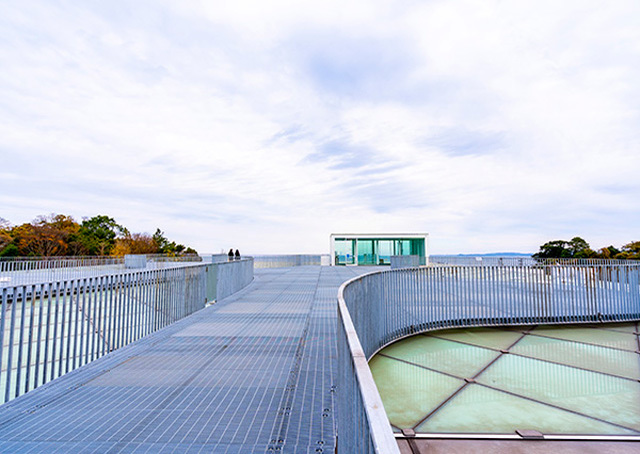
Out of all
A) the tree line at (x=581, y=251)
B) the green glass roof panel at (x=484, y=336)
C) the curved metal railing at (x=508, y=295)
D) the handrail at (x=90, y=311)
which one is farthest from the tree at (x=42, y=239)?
the tree line at (x=581, y=251)

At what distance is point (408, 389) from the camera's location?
4.38 m

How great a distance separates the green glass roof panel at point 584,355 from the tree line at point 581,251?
35.9 metres

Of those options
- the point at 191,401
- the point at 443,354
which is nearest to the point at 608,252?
the point at 443,354

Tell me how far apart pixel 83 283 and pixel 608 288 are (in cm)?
1196

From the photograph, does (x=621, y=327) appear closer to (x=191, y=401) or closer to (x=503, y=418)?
(x=503, y=418)

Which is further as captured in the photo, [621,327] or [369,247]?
[369,247]

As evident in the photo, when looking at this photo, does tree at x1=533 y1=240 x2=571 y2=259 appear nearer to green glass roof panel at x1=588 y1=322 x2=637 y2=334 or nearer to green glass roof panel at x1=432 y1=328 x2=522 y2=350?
green glass roof panel at x1=588 y1=322 x2=637 y2=334

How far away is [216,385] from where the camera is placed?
383 cm

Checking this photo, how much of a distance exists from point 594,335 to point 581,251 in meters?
44.9

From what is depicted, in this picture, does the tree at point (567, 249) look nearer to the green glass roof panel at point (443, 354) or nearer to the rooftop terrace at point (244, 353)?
the rooftop terrace at point (244, 353)

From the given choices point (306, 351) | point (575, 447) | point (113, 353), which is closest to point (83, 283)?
point (113, 353)

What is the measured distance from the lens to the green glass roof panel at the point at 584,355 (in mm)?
5109

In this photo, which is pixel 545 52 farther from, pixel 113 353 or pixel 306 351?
pixel 113 353

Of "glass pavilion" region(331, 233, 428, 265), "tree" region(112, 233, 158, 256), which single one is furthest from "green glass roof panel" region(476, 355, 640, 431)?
"tree" region(112, 233, 158, 256)
